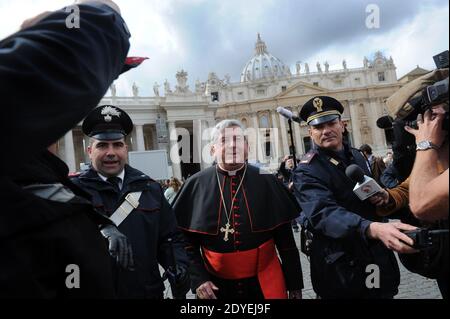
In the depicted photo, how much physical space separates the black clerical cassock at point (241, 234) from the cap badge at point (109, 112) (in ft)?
3.41

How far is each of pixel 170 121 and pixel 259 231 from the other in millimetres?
53813

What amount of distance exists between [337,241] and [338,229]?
0.30m

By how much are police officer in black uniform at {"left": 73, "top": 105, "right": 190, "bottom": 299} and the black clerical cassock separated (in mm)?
302

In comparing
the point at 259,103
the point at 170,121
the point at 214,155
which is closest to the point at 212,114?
the point at 170,121

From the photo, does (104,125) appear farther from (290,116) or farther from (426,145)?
(426,145)

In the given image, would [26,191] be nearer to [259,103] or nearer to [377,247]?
[377,247]

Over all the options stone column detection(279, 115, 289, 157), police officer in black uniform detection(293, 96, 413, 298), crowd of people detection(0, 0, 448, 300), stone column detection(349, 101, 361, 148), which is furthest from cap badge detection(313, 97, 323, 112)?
stone column detection(349, 101, 361, 148)

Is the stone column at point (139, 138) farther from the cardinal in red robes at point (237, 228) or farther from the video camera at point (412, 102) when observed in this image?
the video camera at point (412, 102)

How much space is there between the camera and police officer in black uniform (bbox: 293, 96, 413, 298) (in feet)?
8.72

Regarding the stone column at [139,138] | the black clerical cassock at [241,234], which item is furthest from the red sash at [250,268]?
the stone column at [139,138]

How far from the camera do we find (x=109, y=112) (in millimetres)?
3555

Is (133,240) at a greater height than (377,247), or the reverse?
(133,240)

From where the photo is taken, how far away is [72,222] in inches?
53.6
